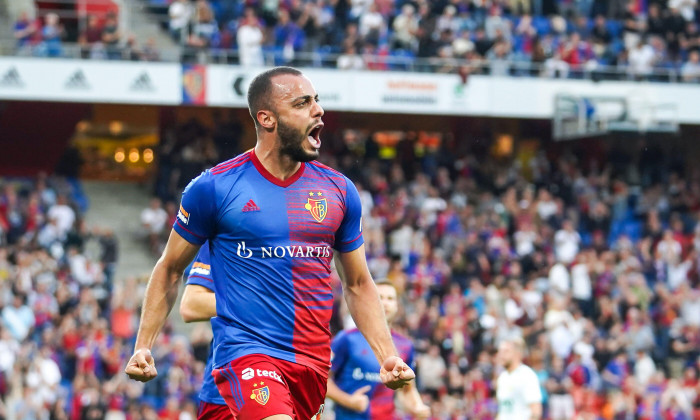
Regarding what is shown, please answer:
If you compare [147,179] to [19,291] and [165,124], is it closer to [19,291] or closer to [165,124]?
[165,124]

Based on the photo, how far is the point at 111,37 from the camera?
2108 centimetres

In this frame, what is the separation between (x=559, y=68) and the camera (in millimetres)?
23328

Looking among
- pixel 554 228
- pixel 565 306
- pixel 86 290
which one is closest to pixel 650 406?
pixel 565 306

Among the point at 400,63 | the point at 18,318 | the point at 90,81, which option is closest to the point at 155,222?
the point at 90,81

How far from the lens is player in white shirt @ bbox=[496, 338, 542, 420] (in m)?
9.92

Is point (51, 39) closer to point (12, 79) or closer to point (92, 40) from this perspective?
point (92, 40)

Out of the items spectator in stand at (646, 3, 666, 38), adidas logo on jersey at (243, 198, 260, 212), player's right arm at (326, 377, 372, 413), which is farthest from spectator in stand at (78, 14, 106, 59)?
adidas logo on jersey at (243, 198, 260, 212)

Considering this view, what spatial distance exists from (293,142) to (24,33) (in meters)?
16.9

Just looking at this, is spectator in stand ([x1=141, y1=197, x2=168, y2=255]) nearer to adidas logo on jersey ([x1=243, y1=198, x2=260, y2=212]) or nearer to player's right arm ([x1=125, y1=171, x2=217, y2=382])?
player's right arm ([x1=125, y1=171, x2=217, y2=382])

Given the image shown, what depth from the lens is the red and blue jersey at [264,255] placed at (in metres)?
5.13

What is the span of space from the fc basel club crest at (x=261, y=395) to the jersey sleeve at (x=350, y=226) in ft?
2.75

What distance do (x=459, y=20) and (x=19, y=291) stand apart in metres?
10.9

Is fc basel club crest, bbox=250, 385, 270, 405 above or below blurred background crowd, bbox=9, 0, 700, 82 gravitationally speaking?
below

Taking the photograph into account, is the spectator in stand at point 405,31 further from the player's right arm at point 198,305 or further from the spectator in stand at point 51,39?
the player's right arm at point 198,305
